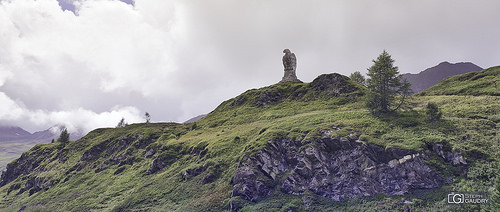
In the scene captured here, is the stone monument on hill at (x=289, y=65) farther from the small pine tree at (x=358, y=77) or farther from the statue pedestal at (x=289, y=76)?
the small pine tree at (x=358, y=77)

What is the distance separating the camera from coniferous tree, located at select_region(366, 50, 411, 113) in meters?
60.8

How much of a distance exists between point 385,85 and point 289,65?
3579 inches

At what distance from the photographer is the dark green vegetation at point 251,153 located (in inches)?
1412

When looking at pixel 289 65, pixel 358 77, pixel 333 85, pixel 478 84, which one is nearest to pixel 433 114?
pixel 478 84

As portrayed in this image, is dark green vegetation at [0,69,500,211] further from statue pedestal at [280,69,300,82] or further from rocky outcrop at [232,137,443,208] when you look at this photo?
statue pedestal at [280,69,300,82]

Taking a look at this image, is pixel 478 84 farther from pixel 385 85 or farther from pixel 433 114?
pixel 433 114

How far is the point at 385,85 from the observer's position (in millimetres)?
62625

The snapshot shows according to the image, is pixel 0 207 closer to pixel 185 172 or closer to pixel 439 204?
pixel 185 172

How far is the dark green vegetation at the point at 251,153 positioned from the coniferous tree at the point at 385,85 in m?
3.80

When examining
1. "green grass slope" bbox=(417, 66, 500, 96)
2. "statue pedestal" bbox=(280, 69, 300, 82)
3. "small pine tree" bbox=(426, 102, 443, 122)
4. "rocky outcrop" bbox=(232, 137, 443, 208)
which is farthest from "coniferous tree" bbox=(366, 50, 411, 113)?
"statue pedestal" bbox=(280, 69, 300, 82)

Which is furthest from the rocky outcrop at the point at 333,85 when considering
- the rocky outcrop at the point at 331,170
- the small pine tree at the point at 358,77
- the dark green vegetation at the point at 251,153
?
the rocky outcrop at the point at 331,170

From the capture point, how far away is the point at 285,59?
15050cm

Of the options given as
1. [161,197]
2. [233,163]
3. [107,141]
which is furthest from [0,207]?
[233,163]

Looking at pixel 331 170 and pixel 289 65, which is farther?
pixel 289 65
